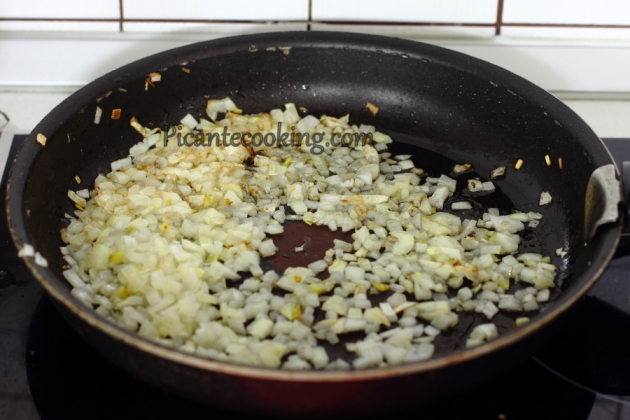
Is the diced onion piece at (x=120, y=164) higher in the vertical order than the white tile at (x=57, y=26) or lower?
lower

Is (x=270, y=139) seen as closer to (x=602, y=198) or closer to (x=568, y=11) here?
(x=602, y=198)

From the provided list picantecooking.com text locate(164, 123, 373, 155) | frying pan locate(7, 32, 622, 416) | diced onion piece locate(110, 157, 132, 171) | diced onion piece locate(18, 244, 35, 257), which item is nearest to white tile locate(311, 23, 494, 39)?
frying pan locate(7, 32, 622, 416)

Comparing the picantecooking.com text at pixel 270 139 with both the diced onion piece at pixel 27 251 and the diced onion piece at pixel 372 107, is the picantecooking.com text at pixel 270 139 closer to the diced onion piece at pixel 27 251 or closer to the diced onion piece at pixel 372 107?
the diced onion piece at pixel 372 107

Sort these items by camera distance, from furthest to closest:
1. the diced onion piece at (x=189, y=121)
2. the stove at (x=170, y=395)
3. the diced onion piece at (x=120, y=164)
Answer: the diced onion piece at (x=189, y=121) → the diced onion piece at (x=120, y=164) → the stove at (x=170, y=395)

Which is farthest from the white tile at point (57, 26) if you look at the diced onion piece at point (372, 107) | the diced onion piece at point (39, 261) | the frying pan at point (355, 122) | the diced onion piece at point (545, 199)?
the diced onion piece at point (545, 199)

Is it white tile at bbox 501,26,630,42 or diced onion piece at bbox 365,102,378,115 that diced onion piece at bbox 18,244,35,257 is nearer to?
diced onion piece at bbox 365,102,378,115

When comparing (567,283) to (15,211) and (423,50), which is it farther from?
(15,211)
